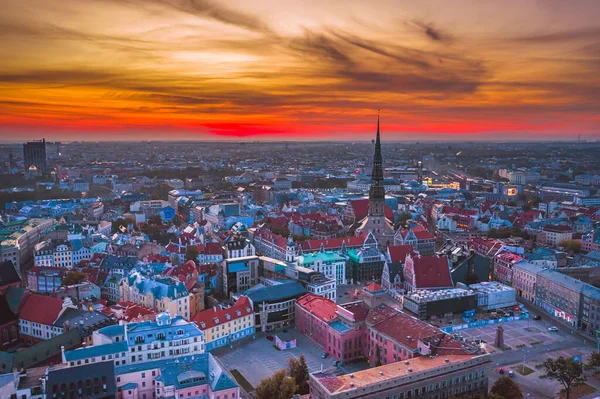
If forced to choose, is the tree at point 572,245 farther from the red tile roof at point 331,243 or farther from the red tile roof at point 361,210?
the red tile roof at point 331,243

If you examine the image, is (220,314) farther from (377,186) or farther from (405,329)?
(377,186)

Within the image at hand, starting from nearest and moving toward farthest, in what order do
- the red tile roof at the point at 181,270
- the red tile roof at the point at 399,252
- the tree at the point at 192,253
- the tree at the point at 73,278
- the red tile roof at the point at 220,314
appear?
the red tile roof at the point at 220,314
the tree at the point at 73,278
the red tile roof at the point at 181,270
the red tile roof at the point at 399,252
the tree at the point at 192,253

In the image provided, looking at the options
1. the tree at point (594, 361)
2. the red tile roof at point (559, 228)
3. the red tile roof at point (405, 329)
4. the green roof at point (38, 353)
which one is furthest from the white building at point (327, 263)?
the red tile roof at point (559, 228)

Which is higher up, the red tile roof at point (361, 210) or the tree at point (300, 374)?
the red tile roof at point (361, 210)

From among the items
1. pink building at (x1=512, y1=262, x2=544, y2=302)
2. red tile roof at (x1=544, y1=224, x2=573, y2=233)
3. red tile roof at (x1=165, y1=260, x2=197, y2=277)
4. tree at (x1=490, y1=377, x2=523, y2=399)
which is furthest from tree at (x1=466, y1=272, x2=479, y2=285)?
red tile roof at (x1=165, y1=260, x2=197, y2=277)

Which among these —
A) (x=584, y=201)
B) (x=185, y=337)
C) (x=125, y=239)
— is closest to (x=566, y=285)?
(x=185, y=337)

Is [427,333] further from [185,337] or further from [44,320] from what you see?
[44,320]

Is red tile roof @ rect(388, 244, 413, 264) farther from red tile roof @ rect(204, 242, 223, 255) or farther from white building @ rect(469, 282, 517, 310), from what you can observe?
red tile roof @ rect(204, 242, 223, 255)
